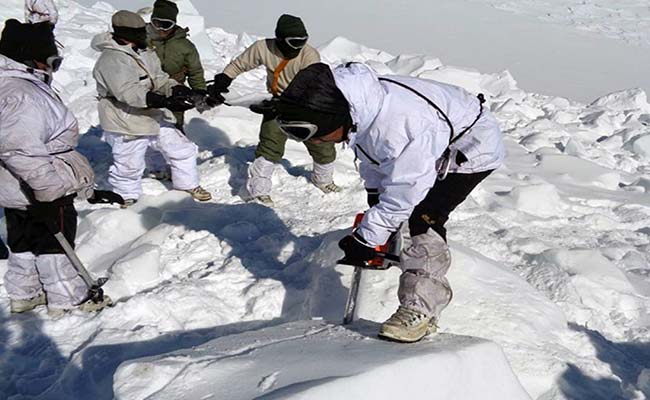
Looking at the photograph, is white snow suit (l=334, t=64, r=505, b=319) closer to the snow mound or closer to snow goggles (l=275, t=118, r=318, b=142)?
snow goggles (l=275, t=118, r=318, b=142)

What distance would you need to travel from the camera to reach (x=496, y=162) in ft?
8.51

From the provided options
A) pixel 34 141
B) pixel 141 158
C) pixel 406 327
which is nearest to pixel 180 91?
pixel 141 158

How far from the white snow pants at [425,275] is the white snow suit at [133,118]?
201 centimetres

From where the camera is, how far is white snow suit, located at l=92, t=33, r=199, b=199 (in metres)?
3.68

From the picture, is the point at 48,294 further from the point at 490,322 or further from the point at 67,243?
the point at 490,322

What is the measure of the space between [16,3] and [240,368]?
397 inches

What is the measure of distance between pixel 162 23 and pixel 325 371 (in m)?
3.12

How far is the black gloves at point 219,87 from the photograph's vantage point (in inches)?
150

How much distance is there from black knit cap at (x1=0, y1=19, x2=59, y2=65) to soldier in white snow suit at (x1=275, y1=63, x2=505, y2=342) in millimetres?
1196

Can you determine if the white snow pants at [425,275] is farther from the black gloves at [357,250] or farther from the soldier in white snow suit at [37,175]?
the soldier in white snow suit at [37,175]

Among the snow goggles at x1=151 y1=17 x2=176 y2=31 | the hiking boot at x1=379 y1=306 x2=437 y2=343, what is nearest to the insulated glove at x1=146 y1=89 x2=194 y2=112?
the snow goggles at x1=151 y1=17 x2=176 y2=31

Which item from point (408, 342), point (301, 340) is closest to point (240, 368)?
point (301, 340)

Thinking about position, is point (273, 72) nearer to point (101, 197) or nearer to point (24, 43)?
point (101, 197)

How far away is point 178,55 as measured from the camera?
15.2 ft
